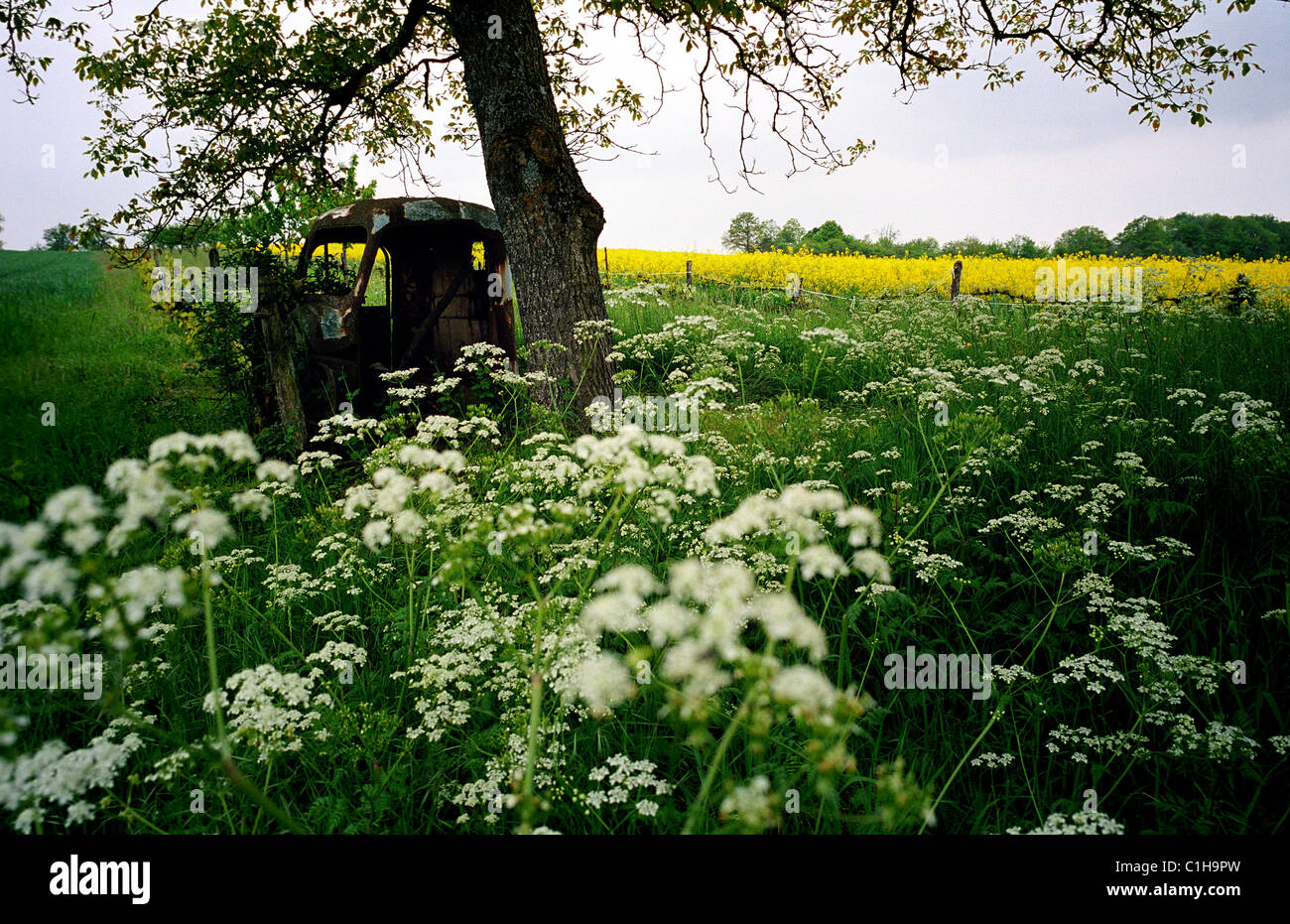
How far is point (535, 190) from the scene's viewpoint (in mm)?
5980

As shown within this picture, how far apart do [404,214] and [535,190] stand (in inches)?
80.4

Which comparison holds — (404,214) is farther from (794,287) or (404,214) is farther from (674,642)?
(794,287)

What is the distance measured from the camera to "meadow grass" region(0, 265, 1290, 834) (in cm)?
155

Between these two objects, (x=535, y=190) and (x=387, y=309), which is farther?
(x=387, y=309)

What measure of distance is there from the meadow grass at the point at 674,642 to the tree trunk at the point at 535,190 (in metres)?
1.31

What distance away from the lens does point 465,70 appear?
6.12 meters

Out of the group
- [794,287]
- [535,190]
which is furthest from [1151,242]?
[535,190]

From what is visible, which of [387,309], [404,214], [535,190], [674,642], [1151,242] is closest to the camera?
[674,642]

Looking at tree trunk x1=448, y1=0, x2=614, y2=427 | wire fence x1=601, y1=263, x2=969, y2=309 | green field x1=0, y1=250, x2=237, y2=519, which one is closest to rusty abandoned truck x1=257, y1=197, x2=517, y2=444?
green field x1=0, y1=250, x2=237, y2=519

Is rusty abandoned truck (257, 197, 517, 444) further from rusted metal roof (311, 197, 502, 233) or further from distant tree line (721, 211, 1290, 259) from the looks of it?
distant tree line (721, 211, 1290, 259)

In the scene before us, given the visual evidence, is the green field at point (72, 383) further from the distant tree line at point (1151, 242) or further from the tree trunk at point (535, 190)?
the distant tree line at point (1151, 242)

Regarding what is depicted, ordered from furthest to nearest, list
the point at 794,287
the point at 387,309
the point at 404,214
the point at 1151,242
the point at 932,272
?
the point at 1151,242 < the point at 932,272 < the point at 794,287 < the point at 387,309 < the point at 404,214

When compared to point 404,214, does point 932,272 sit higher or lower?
higher
